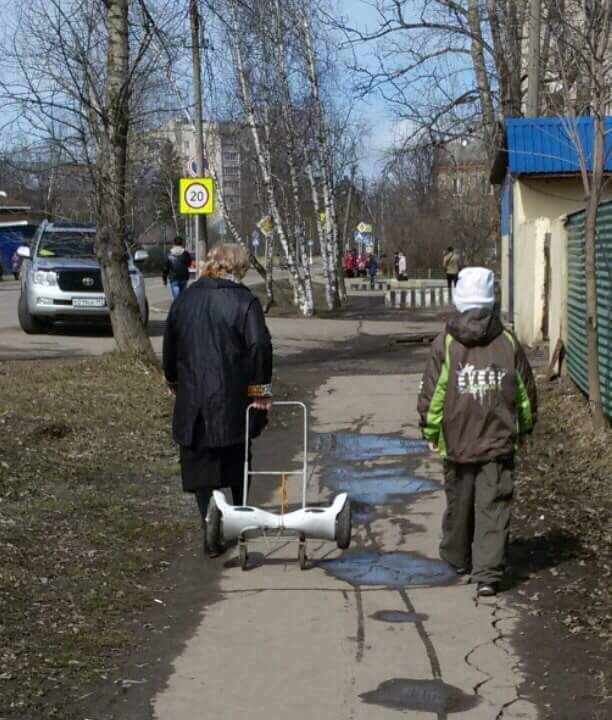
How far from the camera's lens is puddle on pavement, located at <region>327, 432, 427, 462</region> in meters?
10.8

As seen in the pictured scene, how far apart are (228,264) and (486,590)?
2300 mm

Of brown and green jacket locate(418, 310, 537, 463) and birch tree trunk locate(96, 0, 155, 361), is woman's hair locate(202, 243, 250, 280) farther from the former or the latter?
birch tree trunk locate(96, 0, 155, 361)

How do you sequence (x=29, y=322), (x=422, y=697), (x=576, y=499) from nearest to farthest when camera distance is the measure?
(x=422, y=697), (x=576, y=499), (x=29, y=322)

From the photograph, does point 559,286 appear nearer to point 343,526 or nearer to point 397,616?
point 343,526

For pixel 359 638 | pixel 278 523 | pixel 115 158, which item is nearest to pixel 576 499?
pixel 278 523

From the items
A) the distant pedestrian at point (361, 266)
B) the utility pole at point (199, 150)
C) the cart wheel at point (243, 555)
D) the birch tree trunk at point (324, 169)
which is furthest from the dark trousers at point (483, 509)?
the distant pedestrian at point (361, 266)

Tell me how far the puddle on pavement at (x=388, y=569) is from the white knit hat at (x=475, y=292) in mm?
1455

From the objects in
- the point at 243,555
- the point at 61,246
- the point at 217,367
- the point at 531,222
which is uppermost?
the point at 531,222

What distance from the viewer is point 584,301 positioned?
39.9 ft

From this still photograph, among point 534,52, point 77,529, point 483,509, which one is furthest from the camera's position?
point 534,52

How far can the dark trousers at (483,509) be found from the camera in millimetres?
6363

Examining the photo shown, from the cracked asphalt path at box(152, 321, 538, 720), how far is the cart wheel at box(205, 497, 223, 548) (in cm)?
19

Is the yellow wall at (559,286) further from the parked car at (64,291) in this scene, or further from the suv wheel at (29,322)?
the suv wheel at (29,322)

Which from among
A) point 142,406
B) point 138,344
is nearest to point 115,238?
point 138,344
